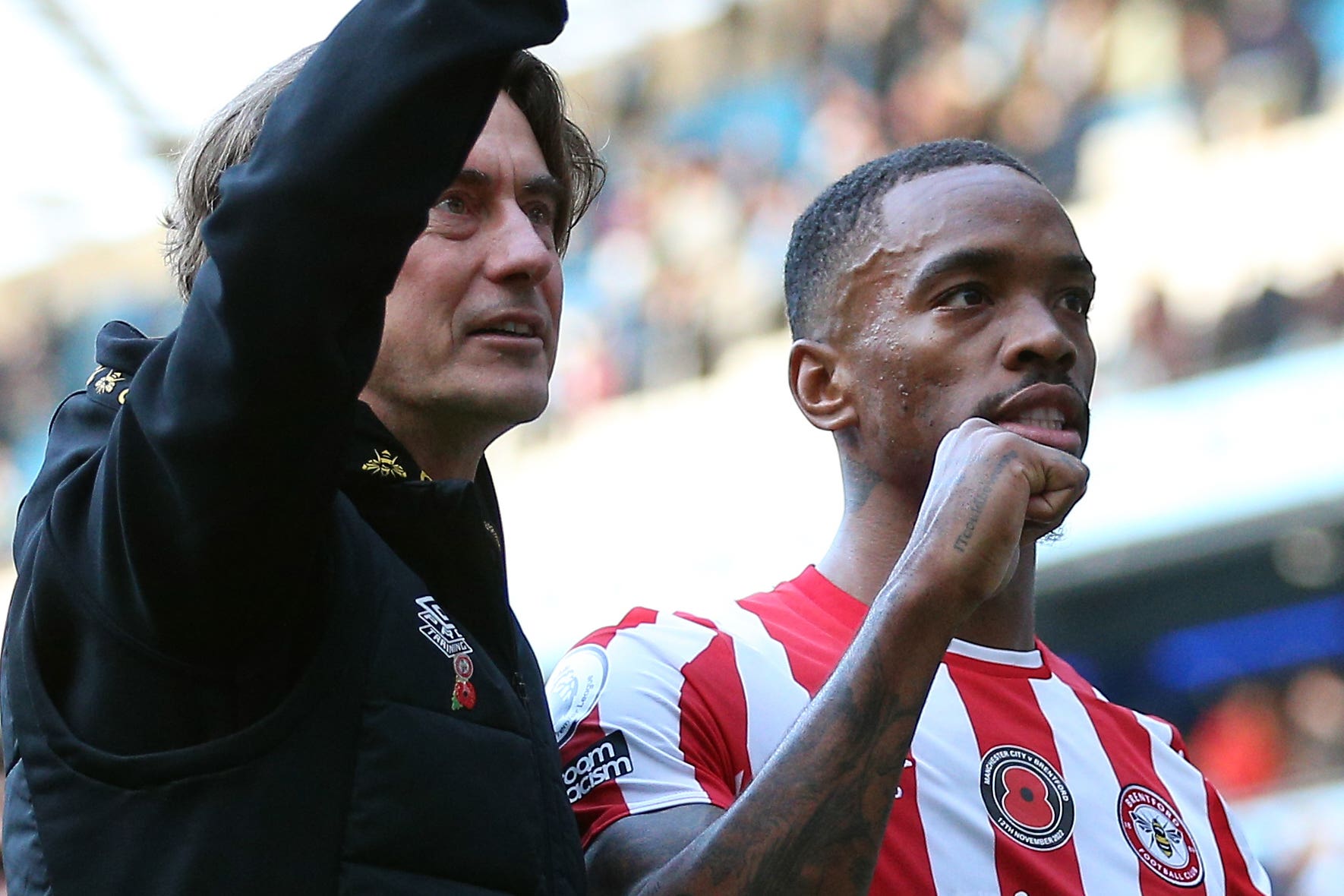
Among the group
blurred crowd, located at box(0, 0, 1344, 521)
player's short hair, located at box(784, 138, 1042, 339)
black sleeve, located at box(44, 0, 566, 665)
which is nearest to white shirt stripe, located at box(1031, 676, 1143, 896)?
player's short hair, located at box(784, 138, 1042, 339)

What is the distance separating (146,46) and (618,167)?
165 inches

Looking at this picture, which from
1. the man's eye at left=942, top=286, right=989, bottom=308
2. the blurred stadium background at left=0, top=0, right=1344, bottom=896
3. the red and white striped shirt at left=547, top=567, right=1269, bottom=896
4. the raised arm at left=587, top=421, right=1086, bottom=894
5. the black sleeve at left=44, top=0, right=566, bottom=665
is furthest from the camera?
the blurred stadium background at left=0, top=0, right=1344, bottom=896

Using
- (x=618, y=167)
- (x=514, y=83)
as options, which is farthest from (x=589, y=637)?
(x=618, y=167)

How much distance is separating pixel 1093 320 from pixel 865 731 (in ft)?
27.8

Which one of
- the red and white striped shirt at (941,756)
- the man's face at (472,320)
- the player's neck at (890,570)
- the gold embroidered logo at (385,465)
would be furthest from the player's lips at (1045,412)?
the gold embroidered logo at (385,465)

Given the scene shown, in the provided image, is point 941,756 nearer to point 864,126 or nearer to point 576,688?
point 576,688

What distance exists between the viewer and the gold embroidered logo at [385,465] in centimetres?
187

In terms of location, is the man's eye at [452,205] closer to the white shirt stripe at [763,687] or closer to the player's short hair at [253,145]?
the player's short hair at [253,145]

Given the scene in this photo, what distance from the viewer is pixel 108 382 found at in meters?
1.79

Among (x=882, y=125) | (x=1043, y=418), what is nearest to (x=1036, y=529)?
(x=1043, y=418)

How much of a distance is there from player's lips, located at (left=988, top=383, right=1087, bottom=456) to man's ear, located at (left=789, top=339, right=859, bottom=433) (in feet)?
0.99

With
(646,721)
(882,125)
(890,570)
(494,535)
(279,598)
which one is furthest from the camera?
(882,125)

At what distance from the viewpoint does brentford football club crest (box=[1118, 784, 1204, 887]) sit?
8.02ft

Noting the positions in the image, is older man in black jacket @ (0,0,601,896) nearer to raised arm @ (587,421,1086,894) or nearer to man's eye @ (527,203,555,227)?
raised arm @ (587,421,1086,894)
